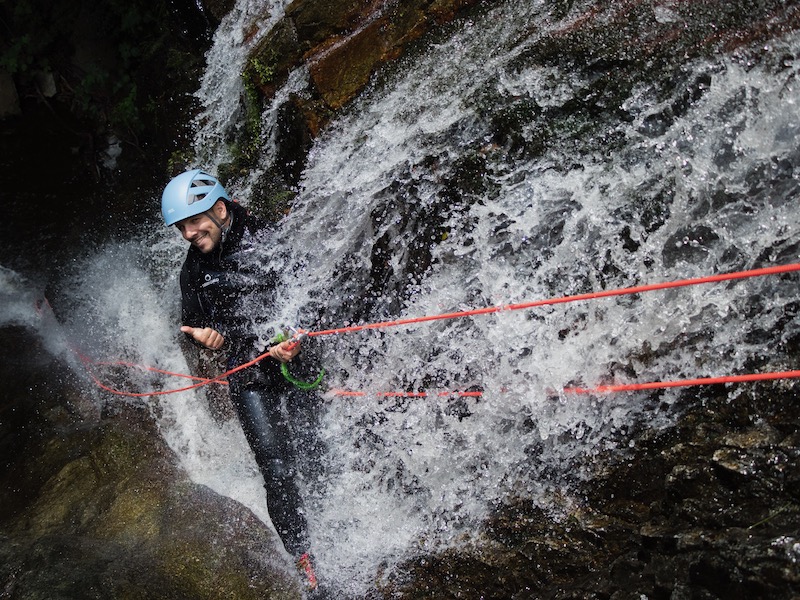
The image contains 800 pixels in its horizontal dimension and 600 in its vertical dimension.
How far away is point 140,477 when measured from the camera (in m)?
4.56

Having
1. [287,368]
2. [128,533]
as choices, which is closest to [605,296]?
[287,368]

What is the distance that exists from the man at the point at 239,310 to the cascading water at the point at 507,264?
0.29 metres

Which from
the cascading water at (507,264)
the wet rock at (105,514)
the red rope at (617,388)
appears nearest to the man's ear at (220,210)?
the cascading water at (507,264)

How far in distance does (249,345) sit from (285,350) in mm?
586

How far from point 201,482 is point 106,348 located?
2330mm

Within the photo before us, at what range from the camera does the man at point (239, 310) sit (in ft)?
12.3

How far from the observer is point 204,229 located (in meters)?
3.82

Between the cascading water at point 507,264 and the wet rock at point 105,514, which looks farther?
the wet rock at point 105,514

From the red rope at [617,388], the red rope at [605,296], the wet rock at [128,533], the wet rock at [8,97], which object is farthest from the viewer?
the wet rock at [8,97]

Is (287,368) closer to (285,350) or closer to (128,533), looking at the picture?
(285,350)

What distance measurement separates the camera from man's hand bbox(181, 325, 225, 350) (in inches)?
142

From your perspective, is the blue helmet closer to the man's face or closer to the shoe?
the man's face

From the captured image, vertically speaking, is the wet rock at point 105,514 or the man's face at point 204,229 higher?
the man's face at point 204,229

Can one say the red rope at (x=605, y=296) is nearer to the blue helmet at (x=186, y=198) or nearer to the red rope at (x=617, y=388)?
the red rope at (x=617, y=388)
